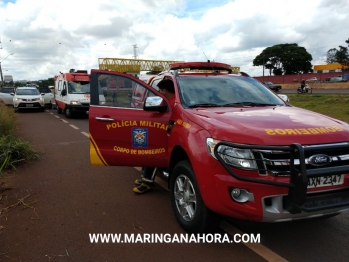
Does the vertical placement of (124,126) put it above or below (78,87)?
below

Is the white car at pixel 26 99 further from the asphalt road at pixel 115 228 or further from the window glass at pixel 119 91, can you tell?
the window glass at pixel 119 91

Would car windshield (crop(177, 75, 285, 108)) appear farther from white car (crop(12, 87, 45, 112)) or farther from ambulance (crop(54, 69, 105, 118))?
white car (crop(12, 87, 45, 112))

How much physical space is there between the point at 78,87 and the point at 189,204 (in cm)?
1359

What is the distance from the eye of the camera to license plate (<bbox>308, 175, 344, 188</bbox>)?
2748mm

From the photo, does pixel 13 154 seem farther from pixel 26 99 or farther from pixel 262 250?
pixel 26 99

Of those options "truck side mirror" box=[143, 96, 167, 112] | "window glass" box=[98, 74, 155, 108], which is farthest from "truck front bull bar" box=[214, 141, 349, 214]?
"window glass" box=[98, 74, 155, 108]

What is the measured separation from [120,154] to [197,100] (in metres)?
1.22

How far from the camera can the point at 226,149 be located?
2.77 m

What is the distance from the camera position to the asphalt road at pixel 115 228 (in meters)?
3.05

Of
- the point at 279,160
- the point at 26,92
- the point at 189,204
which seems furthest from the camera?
the point at 26,92

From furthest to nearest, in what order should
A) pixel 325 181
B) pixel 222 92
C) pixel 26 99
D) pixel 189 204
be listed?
1. pixel 26 99
2. pixel 222 92
3. pixel 189 204
4. pixel 325 181

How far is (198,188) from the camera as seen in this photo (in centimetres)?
307

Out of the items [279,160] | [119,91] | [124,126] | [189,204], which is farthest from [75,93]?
[279,160]

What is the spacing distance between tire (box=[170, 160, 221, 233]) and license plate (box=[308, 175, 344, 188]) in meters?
0.95
